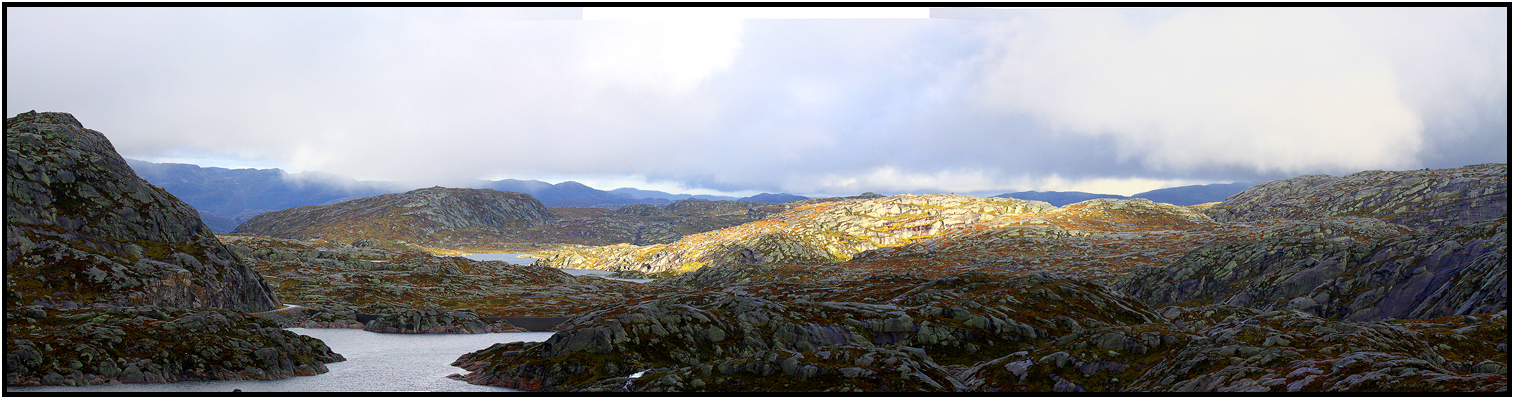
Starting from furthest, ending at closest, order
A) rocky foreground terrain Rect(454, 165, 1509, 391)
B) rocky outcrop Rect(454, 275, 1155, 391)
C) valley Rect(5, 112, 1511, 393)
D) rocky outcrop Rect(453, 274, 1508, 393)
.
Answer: rocky outcrop Rect(454, 275, 1155, 391) < valley Rect(5, 112, 1511, 393) < rocky foreground terrain Rect(454, 165, 1509, 391) < rocky outcrop Rect(453, 274, 1508, 393)

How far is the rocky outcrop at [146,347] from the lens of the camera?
34219 millimetres

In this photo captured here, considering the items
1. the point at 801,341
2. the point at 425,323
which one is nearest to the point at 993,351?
the point at 801,341

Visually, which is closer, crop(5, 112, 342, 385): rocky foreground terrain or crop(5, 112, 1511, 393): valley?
crop(5, 112, 1511, 393): valley

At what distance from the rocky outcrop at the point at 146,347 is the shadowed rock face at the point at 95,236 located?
59.8 feet

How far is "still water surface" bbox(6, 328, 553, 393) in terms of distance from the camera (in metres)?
36.5

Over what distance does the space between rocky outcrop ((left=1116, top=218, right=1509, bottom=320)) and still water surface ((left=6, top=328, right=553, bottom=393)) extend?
60.8 meters

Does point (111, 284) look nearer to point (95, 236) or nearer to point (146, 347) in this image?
point (95, 236)

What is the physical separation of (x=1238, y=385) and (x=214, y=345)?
5113 cm

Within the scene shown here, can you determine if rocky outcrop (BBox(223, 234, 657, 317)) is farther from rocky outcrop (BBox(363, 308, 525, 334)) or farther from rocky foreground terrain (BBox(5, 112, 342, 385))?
rocky foreground terrain (BBox(5, 112, 342, 385))

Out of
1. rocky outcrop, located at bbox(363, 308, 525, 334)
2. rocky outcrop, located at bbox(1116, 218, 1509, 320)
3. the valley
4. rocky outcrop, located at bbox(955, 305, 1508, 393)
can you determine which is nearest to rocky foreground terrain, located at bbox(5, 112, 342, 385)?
the valley

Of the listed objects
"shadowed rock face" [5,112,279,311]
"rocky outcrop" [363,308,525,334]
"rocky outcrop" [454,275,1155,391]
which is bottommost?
"rocky outcrop" [363,308,525,334]

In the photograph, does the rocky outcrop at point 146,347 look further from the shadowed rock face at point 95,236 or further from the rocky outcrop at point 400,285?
the rocky outcrop at point 400,285

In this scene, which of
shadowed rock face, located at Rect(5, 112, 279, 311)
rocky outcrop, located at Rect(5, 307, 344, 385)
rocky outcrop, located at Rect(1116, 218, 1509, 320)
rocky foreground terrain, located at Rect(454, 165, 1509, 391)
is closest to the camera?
rocky foreground terrain, located at Rect(454, 165, 1509, 391)

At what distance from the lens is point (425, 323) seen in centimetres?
7650
